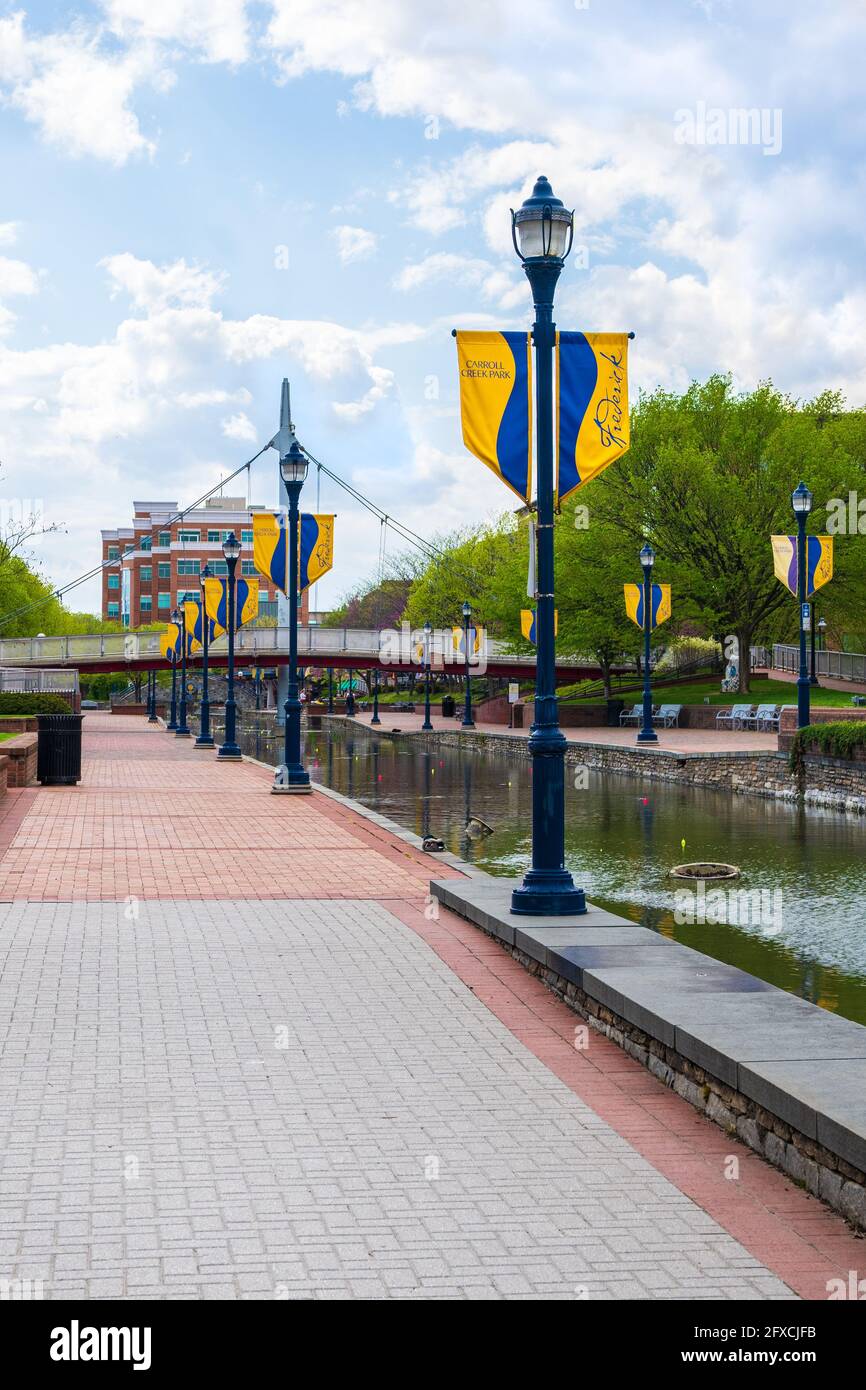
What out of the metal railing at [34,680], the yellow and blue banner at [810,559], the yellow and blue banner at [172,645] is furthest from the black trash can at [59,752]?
the yellow and blue banner at [172,645]

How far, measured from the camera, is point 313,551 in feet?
91.1

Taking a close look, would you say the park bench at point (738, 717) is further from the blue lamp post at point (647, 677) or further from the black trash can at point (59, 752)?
the black trash can at point (59, 752)

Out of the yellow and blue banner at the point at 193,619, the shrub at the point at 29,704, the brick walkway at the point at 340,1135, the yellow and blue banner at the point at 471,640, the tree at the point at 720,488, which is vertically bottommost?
the brick walkway at the point at 340,1135

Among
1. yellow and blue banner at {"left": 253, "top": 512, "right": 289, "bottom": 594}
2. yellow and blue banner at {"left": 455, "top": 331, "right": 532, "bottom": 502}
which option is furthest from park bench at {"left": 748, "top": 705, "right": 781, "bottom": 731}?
yellow and blue banner at {"left": 455, "top": 331, "right": 532, "bottom": 502}

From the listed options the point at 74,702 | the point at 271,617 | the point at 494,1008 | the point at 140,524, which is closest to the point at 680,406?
the point at 74,702

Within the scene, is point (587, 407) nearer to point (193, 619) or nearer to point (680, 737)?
point (680, 737)

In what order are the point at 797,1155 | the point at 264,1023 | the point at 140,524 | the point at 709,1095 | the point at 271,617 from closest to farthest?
the point at 797,1155 < the point at 709,1095 < the point at 264,1023 < the point at 271,617 < the point at 140,524

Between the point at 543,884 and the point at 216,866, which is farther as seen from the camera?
the point at 216,866

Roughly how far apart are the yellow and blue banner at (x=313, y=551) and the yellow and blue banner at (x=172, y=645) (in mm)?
36871

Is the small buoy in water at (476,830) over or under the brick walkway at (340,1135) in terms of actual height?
under

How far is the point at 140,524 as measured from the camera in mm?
163500

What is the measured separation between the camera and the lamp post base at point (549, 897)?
1034 centimetres

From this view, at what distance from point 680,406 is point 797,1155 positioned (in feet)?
179
